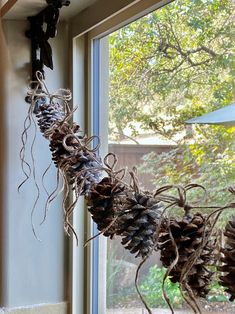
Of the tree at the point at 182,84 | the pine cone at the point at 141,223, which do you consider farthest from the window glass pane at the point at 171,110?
the pine cone at the point at 141,223

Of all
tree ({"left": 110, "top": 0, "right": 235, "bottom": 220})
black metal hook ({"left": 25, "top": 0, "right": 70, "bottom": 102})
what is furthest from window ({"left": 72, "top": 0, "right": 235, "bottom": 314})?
black metal hook ({"left": 25, "top": 0, "right": 70, "bottom": 102})

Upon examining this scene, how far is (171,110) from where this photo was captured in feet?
3.05

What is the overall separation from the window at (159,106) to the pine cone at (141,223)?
12cm

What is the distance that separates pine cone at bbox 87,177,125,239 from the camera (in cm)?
75

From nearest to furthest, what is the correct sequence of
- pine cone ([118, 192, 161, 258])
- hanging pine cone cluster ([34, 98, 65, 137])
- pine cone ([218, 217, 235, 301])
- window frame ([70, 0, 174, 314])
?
pine cone ([218, 217, 235, 301]) < pine cone ([118, 192, 161, 258]) < hanging pine cone cluster ([34, 98, 65, 137]) < window frame ([70, 0, 174, 314])

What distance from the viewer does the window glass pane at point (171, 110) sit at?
2.60 ft

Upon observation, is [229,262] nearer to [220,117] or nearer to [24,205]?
[220,117]

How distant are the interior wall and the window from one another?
0.10 metres

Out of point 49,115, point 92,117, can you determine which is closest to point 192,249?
point 49,115

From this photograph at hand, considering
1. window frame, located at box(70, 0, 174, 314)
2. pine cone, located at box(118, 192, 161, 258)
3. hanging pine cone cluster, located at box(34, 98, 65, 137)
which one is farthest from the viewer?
window frame, located at box(70, 0, 174, 314)

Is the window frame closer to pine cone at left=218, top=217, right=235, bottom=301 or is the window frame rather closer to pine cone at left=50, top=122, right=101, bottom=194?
pine cone at left=50, top=122, right=101, bottom=194

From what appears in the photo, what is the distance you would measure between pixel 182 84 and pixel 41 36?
17.5 inches

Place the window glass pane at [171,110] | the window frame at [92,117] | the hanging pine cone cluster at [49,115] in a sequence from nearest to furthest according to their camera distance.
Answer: the window glass pane at [171,110]
the hanging pine cone cluster at [49,115]
the window frame at [92,117]

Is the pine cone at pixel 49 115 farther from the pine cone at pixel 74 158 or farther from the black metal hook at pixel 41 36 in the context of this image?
the black metal hook at pixel 41 36
